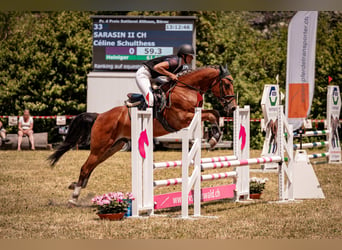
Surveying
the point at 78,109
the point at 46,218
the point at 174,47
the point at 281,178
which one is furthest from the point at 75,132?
the point at 78,109

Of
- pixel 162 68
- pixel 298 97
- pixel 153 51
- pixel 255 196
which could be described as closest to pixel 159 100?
pixel 162 68

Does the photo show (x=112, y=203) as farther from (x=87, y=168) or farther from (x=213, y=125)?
(x=213, y=125)

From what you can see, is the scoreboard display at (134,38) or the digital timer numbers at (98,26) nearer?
the scoreboard display at (134,38)

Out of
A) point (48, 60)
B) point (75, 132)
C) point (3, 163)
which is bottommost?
Answer: point (3, 163)

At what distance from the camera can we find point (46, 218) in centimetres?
725

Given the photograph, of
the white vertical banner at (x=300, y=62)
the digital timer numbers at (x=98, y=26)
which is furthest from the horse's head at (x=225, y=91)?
the digital timer numbers at (x=98, y=26)

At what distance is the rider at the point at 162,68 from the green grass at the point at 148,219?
151 cm

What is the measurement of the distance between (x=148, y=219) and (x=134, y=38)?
11.3 meters

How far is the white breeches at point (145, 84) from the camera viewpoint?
806cm

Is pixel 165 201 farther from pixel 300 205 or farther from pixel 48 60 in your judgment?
pixel 48 60

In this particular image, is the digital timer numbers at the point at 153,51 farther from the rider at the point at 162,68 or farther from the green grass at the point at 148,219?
the rider at the point at 162,68

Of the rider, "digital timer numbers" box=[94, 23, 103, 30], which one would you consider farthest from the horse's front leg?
"digital timer numbers" box=[94, 23, 103, 30]

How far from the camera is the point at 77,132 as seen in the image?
8.74m

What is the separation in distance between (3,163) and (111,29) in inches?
219
